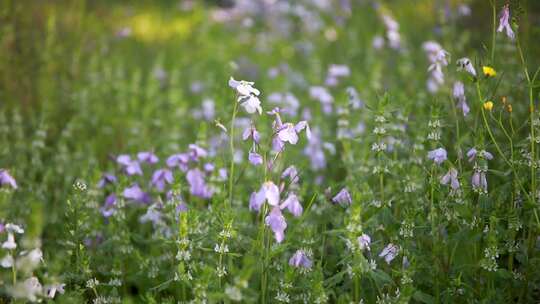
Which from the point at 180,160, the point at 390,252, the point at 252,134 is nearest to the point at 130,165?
the point at 180,160

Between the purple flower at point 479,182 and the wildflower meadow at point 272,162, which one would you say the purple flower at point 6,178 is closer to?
the wildflower meadow at point 272,162

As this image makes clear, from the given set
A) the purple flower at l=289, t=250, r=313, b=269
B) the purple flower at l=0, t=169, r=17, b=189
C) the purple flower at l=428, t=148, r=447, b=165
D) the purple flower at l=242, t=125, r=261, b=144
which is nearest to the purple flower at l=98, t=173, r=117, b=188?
the purple flower at l=0, t=169, r=17, b=189

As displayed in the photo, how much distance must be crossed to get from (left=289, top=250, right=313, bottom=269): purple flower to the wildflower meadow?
0.01 metres

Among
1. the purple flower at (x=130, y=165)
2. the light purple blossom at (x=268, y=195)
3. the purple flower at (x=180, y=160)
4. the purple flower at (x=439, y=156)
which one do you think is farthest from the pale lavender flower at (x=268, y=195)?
the purple flower at (x=130, y=165)

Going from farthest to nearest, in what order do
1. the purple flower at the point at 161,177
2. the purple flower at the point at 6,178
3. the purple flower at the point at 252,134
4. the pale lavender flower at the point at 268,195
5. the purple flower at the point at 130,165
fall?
1. the purple flower at the point at 130,165
2. the purple flower at the point at 161,177
3. the purple flower at the point at 6,178
4. the purple flower at the point at 252,134
5. the pale lavender flower at the point at 268,195

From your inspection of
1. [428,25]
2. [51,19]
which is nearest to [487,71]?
[51,19]

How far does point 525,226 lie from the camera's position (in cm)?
239

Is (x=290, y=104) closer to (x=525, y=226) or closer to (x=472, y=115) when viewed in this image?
(x=472, y=115)

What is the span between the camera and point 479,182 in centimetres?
219

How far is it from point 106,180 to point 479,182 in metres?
1.98

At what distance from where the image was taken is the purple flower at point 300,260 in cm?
216

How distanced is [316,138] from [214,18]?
3526 mm

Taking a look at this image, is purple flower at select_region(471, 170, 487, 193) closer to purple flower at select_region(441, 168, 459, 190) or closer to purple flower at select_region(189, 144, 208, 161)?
purple flower at select_region(441, 168, 459, 190)

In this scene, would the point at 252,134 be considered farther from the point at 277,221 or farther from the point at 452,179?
the point at 452,179
